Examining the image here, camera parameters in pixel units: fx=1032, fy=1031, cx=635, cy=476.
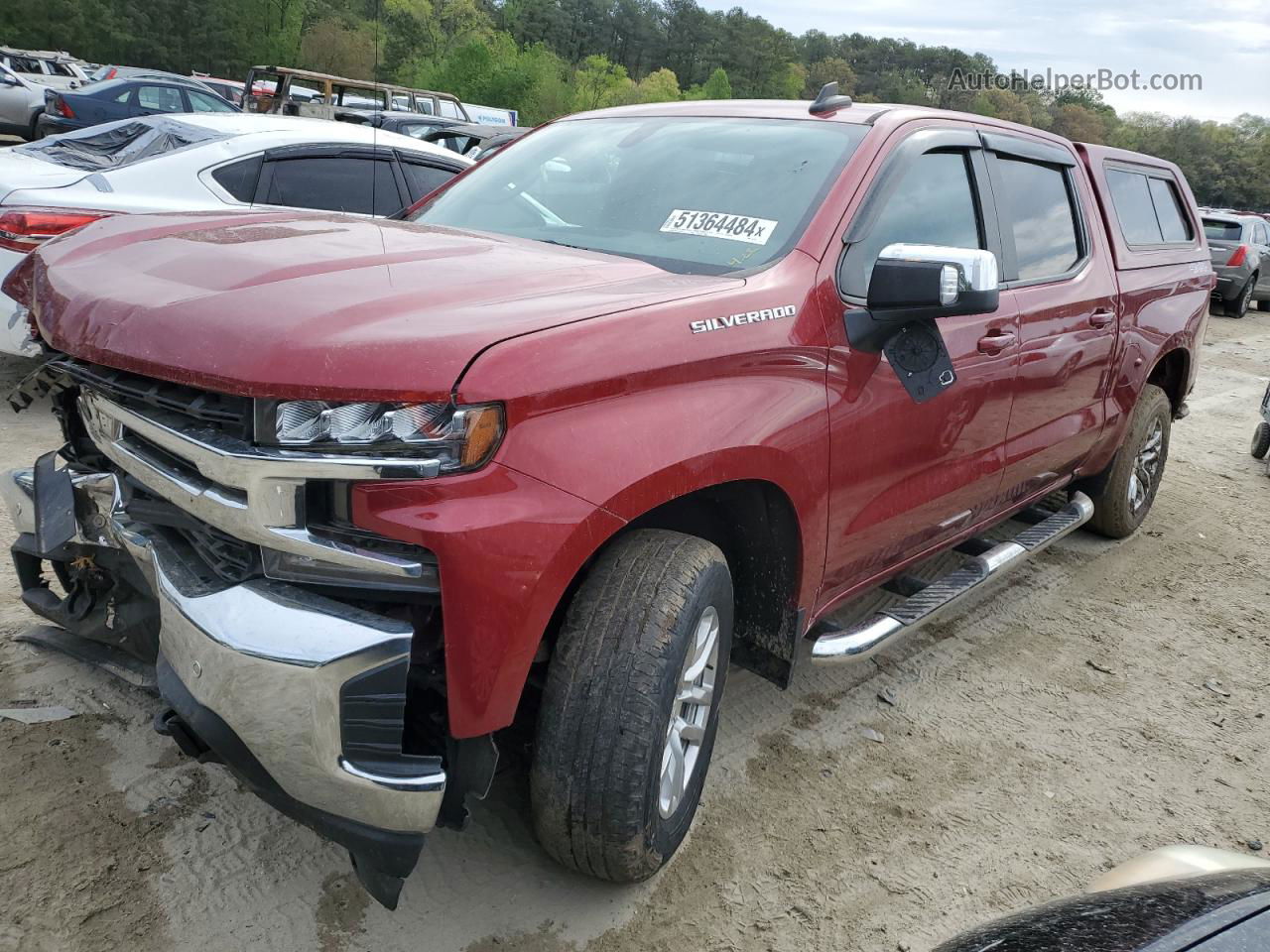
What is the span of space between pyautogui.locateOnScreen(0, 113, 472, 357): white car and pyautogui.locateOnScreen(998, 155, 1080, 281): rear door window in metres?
2.94

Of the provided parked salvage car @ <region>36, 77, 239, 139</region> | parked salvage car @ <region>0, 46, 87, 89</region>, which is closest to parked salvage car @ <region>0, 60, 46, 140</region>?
parked salvage car @ <region>36, 77, 239, 139</region>

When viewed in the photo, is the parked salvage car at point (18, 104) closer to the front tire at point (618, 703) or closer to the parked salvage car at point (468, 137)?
the parked salvage car at point (468, 137)

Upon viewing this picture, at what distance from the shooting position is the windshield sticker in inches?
110

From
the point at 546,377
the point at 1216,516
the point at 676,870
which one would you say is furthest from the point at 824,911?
the point at 1216,516

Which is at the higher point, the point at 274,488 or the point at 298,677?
the point at 274,488

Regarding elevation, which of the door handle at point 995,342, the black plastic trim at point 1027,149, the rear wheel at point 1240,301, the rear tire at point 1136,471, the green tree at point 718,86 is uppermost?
the green tree at point 718,86

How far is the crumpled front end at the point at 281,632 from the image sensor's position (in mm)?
1808

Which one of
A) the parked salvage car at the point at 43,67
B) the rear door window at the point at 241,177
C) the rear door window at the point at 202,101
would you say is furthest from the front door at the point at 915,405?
the parked salvage car at the point at 43,67

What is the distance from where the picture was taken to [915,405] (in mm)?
2988

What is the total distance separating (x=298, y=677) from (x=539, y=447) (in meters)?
0.60

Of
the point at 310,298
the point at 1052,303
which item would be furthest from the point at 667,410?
the point at 1052,303

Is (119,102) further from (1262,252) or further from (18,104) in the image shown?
(1262,252)

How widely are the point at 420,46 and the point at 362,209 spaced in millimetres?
50738

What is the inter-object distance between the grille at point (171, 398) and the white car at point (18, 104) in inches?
799
